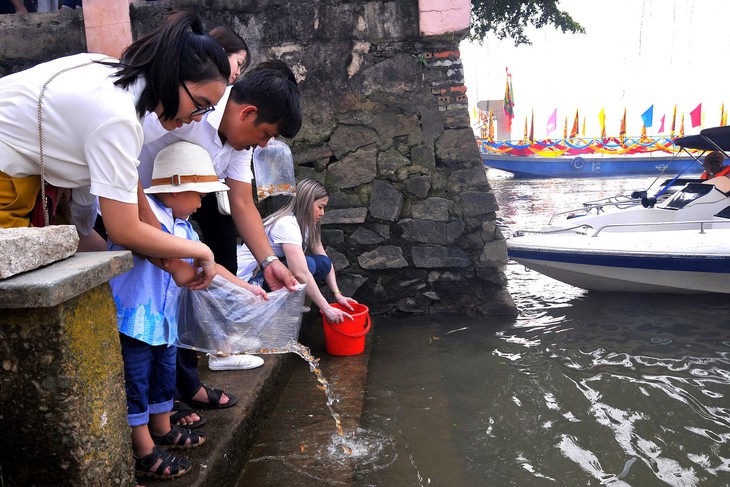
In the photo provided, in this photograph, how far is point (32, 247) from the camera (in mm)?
1519

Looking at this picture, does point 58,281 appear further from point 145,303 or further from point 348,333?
point 348,333

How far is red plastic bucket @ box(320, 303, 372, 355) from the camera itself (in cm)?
396

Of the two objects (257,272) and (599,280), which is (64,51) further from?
(599,280)

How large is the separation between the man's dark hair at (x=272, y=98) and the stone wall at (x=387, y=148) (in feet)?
8.22

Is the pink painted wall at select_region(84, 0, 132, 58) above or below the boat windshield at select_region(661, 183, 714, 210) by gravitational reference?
above

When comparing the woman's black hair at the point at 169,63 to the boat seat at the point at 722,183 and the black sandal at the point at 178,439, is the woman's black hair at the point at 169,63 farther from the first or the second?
the boat seat at the point at 722,183

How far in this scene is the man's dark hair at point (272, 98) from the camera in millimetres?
2385

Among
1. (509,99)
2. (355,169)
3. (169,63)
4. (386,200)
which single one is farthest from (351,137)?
(509,99)

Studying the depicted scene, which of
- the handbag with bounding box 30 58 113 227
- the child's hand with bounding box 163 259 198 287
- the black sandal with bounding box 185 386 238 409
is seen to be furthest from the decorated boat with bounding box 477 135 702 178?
the handbag with bounding box 30 58 113 227

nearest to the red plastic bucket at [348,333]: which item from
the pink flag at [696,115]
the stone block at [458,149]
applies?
the stone block at [458,149]

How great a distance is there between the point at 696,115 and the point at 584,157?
18.9ft

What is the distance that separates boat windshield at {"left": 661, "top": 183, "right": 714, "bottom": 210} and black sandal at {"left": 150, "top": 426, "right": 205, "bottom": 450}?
19.2 feet

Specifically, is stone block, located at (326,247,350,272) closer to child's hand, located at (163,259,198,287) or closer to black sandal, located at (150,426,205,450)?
black sandal, located at (150,426,205,450)

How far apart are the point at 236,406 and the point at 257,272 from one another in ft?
3.15
